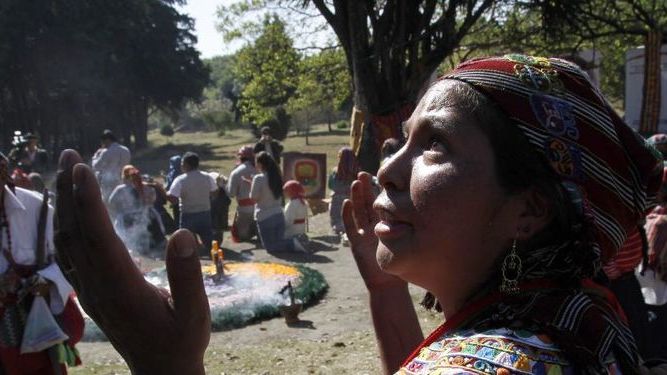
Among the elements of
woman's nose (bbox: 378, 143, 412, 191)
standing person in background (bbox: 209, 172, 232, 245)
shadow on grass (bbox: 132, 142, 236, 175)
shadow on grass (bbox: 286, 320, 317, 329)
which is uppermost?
woman's nose (bbox: 378, 143, 412, 191)

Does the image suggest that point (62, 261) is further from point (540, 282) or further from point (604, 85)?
point (604, 85)

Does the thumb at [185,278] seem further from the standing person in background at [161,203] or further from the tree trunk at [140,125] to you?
the tree trunk at [140,125]

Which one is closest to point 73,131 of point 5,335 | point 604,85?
point 604,85

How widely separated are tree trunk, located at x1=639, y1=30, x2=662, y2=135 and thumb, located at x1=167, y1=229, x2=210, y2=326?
16.2 meters

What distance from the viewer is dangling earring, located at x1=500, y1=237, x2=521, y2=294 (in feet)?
4.13

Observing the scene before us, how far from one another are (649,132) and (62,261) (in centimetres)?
1661

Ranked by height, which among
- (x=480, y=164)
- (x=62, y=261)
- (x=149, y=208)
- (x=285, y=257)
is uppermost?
(x=480, y=164)

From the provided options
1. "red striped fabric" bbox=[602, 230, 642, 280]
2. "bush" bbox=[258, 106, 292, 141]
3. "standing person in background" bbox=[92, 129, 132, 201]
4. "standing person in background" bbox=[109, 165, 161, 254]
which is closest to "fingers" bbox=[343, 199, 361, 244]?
"red striped fabric" bbox=[602, 230, 642, 280]

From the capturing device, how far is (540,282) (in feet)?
4.13

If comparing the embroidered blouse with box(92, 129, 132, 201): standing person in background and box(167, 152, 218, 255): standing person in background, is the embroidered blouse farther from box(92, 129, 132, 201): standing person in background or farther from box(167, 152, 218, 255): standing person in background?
box(92, 129, 132, 201): standing person in background

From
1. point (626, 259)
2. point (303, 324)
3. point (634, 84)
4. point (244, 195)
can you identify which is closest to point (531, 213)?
point (626, 259)

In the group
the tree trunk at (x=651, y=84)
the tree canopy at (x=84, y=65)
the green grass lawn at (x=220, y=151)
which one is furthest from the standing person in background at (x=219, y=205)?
the tree canopy at (x=84, y=65)

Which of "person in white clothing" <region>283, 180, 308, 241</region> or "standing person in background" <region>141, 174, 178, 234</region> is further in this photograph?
"standing person in background" <region>141, 174, 178, 234</region>

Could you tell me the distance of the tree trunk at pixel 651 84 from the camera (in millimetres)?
15547
